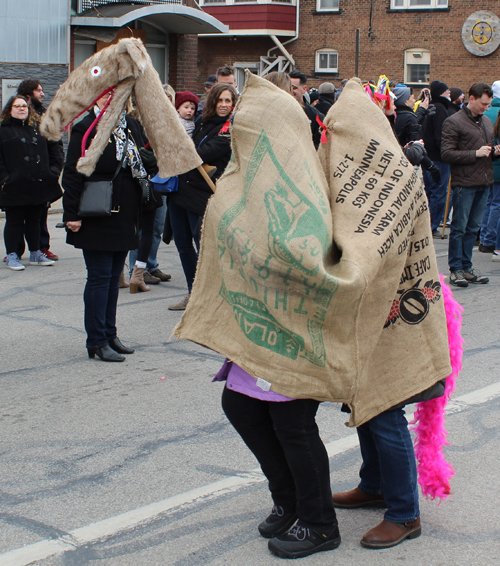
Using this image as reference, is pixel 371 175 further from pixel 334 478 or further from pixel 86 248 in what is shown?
pixel 86 248

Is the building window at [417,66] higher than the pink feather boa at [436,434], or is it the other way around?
the building window at [417,66]

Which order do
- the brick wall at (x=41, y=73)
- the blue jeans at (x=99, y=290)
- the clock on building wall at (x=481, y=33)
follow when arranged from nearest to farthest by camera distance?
the blue jeans at (x=99, y=290), the brick wall at (x=41, y=73), the clock on building wall at (x=481, y=33)

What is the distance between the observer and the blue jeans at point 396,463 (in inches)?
111

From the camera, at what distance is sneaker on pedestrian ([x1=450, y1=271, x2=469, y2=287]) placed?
8027 mm

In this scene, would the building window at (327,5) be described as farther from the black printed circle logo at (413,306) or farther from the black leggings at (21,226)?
the black printed circle logo at (413,306)

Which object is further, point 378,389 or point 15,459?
point 15,459

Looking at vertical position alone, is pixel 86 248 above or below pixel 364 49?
below

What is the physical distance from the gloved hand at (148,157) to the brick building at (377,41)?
19550 mm

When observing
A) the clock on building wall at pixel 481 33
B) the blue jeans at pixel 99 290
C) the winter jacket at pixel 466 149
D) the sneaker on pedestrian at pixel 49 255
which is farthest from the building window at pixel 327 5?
the blue jeans at pixel 99 290

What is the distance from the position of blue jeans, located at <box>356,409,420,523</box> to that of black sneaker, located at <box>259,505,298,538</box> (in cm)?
38

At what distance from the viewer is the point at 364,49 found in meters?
26.9

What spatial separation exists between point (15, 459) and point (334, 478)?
5.23ft

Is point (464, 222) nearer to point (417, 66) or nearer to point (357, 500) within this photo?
point (357, 500)

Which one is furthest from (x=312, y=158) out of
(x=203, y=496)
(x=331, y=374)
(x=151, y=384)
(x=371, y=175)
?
(x=151, y=384)
